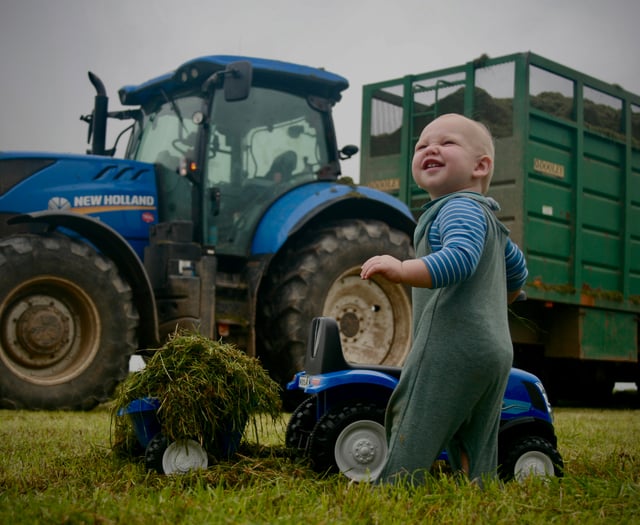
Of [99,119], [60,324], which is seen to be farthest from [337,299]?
[99,119]

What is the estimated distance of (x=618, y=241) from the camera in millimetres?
9039

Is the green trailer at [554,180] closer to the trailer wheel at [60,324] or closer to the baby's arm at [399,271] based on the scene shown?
the trailer wheel at [60,324]

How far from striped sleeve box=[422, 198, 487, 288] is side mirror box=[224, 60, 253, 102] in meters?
3.41

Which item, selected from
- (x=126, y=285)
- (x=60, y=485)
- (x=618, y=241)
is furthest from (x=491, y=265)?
(x=618, y=241)

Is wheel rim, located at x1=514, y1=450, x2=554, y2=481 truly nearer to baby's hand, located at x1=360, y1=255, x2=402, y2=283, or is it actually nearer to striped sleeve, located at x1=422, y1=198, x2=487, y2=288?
striped sleeve, located at x1=422, y1=198, x2=487, y2=288

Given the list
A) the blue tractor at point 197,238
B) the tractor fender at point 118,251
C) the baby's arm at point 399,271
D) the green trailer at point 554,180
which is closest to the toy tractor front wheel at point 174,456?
the baby's arm at point 399,271

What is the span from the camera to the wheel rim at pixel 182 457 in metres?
2.98

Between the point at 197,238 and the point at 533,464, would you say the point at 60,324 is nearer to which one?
the point at 197,238

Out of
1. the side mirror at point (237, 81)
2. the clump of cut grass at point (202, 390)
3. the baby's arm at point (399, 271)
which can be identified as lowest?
the clump of cut grass at point (202, 390)

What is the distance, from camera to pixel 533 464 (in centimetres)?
304

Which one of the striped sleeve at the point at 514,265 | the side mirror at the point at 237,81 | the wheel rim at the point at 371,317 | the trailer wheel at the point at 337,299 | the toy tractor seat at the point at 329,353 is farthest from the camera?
the wheel rim at the point at 371,317

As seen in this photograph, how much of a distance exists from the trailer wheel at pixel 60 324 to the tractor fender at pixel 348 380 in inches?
123

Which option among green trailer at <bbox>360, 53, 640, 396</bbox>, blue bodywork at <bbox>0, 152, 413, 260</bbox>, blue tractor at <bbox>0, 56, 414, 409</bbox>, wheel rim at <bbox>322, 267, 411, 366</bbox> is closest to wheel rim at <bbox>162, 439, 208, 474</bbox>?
blue tractor at <bbox>0, 56, 414, 409</bbox>

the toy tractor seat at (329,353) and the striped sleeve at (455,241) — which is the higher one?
the striped sleeve at (455,241)
